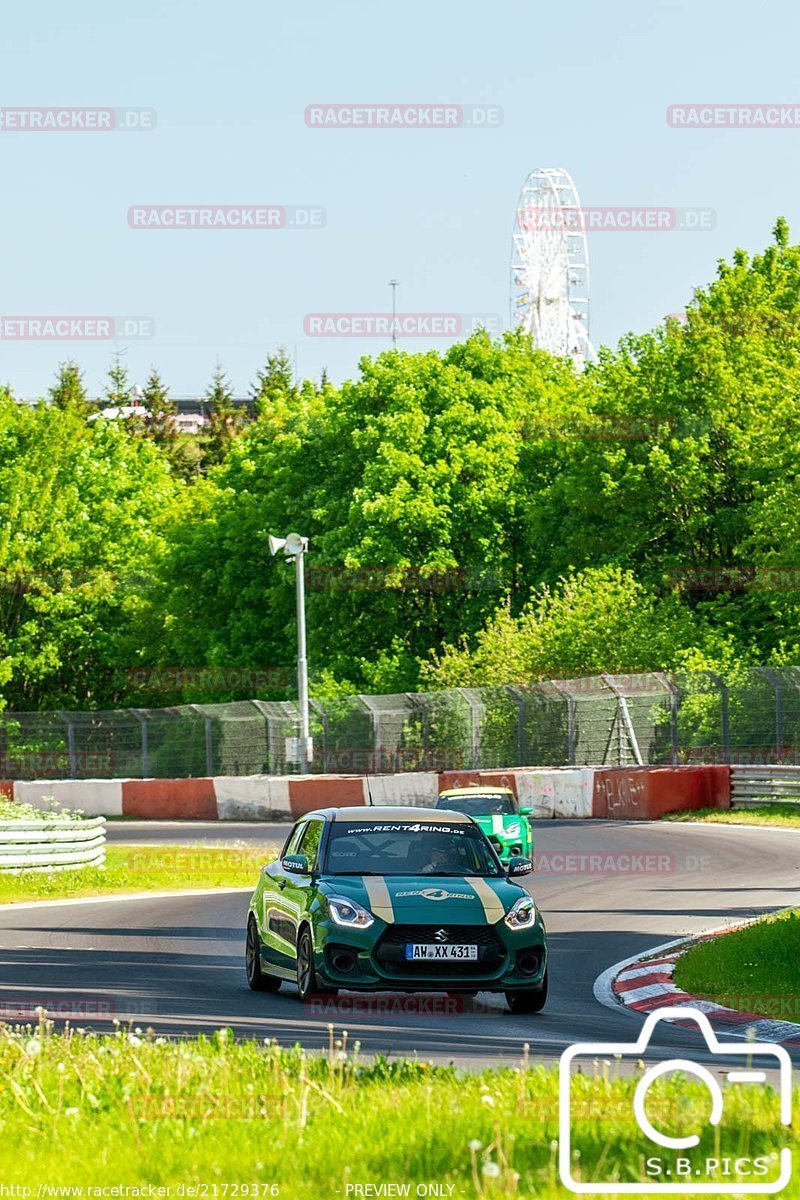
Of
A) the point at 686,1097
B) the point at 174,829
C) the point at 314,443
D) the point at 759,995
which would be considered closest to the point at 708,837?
the point at 174,829

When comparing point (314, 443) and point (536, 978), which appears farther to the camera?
point (314, 443)

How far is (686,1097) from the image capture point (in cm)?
763

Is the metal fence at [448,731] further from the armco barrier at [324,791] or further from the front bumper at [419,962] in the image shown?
the front bumper at [419,962]

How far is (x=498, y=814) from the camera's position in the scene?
1141 inches

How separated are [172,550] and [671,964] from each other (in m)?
52.7

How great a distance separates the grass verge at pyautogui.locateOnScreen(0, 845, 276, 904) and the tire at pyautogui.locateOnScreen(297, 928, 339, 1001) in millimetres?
11659

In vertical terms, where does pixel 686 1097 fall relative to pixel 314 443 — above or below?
below

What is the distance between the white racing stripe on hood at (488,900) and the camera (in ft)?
45.3

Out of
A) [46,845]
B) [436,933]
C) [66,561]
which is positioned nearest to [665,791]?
[46,845]

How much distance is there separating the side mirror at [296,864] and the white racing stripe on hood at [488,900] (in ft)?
3.94

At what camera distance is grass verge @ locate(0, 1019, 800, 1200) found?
645 centimetres

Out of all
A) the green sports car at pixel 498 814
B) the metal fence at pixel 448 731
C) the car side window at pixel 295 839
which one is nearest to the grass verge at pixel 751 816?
the metal fence at pixel 448 731

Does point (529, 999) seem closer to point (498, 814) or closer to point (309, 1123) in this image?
point (309, 1123)

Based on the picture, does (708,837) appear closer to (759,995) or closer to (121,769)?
(759,995)
